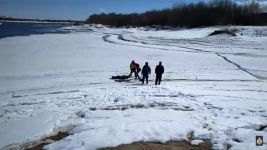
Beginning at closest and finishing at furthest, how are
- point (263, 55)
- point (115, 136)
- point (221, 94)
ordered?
point (115, 136), point (221, 94), point (263, 55)

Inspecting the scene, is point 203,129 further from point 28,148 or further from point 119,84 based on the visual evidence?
point 119,84

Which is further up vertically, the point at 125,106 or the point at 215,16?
the point at 215,16

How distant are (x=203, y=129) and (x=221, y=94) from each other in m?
5.04

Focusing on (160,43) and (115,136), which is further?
(160,43)

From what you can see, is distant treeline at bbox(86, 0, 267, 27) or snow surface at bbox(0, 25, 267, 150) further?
distant treeline at bbox(86, 0, 267, 27)

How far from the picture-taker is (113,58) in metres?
24.8

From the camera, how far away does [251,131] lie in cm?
745

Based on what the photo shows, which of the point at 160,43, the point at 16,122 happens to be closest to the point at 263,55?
the point at 160,43

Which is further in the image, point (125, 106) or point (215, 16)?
point (215, 16)

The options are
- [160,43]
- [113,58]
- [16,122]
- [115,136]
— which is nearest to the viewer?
[115,136]

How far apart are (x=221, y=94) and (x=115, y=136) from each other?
280 inches

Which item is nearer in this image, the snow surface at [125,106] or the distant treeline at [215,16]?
the snow surface at [125,106]

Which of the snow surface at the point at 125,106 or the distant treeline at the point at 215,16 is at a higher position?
the distant treeline at the point at 215,16

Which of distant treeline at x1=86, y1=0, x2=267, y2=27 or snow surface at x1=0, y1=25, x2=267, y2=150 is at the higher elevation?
distant treeline at x1=86, y1=0, x2=267, y2=27
